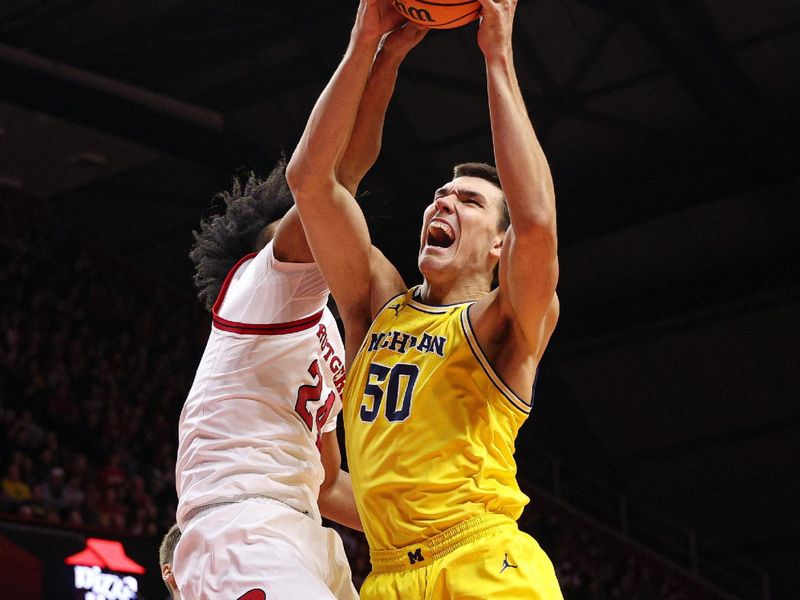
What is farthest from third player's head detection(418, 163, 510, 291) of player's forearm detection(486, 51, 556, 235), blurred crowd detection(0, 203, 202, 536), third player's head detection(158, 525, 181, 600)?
blurred crowd detection(0, 203, 202, 536)

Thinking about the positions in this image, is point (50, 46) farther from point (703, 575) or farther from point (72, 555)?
point (703, 575)

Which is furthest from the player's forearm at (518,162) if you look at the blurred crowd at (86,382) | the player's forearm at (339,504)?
the blurred crowd at (86,382)

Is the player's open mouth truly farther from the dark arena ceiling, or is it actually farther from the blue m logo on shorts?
the dark arena ceiling

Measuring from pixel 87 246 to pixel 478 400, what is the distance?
53.2 ft

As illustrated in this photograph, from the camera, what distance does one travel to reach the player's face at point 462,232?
354 centimetres

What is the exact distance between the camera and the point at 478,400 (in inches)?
128

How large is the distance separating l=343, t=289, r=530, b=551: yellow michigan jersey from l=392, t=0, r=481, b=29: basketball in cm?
88

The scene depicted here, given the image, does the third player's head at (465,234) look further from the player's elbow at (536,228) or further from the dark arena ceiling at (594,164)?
the dark arena ceiling at (594,164)

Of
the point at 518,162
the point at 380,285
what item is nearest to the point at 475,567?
the point at 380,285

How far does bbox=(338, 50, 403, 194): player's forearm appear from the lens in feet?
12.2

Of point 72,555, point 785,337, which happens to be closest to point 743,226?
point 785,337

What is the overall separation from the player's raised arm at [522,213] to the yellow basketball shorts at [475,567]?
1.81ft

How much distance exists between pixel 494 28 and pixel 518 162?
0.44m

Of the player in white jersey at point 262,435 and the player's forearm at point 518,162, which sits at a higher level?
the player's forearm at point 518,162
